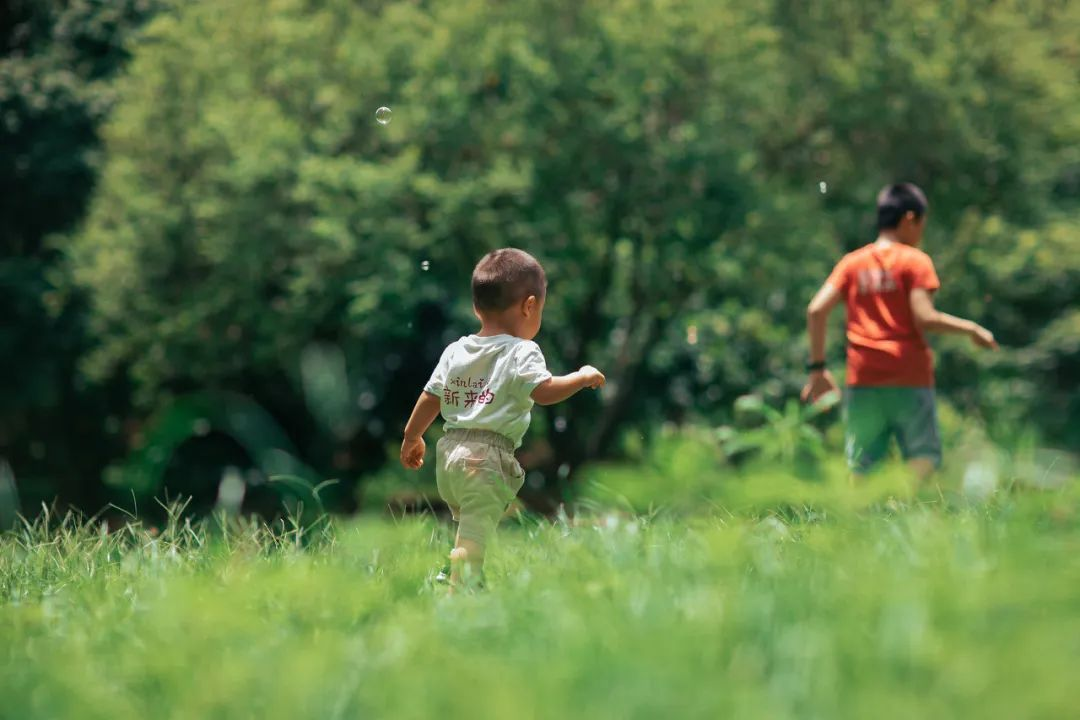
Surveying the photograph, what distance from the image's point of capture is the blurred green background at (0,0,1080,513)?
12.7 m

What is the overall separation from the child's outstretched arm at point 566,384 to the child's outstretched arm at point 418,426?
0.45 metres

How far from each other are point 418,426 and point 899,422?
234 centimetres

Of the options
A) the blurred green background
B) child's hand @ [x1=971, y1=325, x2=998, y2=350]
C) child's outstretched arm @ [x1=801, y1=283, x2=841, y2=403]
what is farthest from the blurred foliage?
child's hand @ [x1=971, y1=325, x2=998, y2=350]

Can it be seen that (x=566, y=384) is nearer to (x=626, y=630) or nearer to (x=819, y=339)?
(x=626, y=630)

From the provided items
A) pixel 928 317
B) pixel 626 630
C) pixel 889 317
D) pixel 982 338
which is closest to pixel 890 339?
pixel 889 317

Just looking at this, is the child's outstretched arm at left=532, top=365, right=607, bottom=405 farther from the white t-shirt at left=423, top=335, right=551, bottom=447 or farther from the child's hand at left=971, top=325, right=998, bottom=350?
the child's hand at left=971, top=325, right=998, bottom=350

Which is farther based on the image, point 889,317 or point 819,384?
point 819,384

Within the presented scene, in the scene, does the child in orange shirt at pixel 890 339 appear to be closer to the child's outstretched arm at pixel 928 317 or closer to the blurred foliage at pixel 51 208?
the child's outstretched arm at pixel 928 317

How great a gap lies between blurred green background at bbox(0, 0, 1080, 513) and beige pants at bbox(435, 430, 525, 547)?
7.97 meters

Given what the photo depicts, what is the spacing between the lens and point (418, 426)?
4234 mm

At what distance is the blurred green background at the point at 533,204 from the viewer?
41.8ft

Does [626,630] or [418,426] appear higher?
[626,630]

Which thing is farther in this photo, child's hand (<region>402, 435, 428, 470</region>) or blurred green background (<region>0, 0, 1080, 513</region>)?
blurred green background (<region>0, 0, 1080, 513</region>)

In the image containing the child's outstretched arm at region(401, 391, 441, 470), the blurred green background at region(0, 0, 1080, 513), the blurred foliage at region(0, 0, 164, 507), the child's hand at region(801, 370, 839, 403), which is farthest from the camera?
the blurred foliage at region(0, 0, 164, 507)
